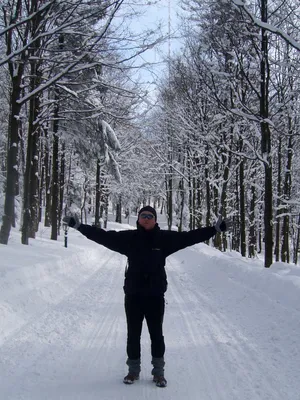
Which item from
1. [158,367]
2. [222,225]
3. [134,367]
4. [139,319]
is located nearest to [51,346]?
[134,367]

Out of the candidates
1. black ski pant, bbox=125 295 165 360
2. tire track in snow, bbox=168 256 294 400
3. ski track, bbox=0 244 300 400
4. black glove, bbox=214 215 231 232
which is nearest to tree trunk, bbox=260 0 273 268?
tire track in snow, bbox=168 256 294 400

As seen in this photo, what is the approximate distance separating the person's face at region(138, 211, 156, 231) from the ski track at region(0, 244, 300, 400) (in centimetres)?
168

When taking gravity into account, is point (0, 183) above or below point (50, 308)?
above

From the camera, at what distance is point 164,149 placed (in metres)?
30.0

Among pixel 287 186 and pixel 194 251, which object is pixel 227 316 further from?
pixel 287 186

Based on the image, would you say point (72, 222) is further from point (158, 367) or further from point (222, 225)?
point (158, 367)

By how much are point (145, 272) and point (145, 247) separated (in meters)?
0.27

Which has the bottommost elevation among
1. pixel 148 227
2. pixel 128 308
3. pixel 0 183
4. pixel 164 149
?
pixel 128 308

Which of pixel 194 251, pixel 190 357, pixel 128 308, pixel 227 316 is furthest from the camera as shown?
pixel 194 251

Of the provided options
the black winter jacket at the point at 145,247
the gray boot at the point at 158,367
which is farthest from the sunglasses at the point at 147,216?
the gray boot at the point at 158,367

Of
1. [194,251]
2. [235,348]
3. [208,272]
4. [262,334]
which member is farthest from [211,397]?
[194,251]

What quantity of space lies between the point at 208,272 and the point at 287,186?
11428mm

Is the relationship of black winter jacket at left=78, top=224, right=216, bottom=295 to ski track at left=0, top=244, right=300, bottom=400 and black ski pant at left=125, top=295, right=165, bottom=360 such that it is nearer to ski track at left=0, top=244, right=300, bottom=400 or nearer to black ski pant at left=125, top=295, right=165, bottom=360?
black ski pant at left=125, top=295, right=165, bottom=360

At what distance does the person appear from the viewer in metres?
4.07
